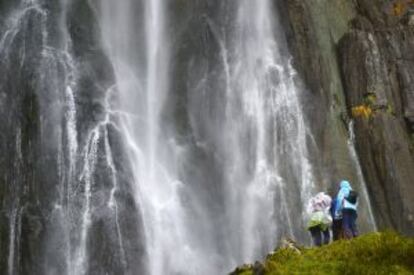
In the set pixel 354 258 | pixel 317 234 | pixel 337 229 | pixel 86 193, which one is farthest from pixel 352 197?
pixel 86 193

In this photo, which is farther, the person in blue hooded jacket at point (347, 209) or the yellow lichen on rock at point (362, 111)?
the yellow lichen on rock at point (362, 111)

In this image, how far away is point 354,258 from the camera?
40.4 feet

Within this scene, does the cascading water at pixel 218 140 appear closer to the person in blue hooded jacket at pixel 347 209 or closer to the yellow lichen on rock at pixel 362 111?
the yellow lichen on rock at pixel 362 111

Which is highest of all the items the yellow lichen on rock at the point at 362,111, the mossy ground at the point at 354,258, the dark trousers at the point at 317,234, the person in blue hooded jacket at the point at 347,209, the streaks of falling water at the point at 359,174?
the yellow lichen on rock at the point at 362,111

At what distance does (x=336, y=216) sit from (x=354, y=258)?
5.03m

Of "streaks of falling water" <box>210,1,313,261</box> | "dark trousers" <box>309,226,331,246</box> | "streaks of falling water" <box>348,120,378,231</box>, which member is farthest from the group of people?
"streaks of falling water" <box>348,120,378,231</box>

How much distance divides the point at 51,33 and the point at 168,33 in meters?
6.07

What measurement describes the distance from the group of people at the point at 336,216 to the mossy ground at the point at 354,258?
358cm

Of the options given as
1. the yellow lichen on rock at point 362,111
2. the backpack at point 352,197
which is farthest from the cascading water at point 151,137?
the backpack at point 352,197

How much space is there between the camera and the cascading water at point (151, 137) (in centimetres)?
2797

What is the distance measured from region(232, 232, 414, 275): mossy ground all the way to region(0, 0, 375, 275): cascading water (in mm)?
15203

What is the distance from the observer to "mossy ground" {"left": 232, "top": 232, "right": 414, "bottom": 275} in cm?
1171

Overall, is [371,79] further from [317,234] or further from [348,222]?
[317,234]

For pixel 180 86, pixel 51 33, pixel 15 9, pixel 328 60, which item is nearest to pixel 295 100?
pixel 328 60
